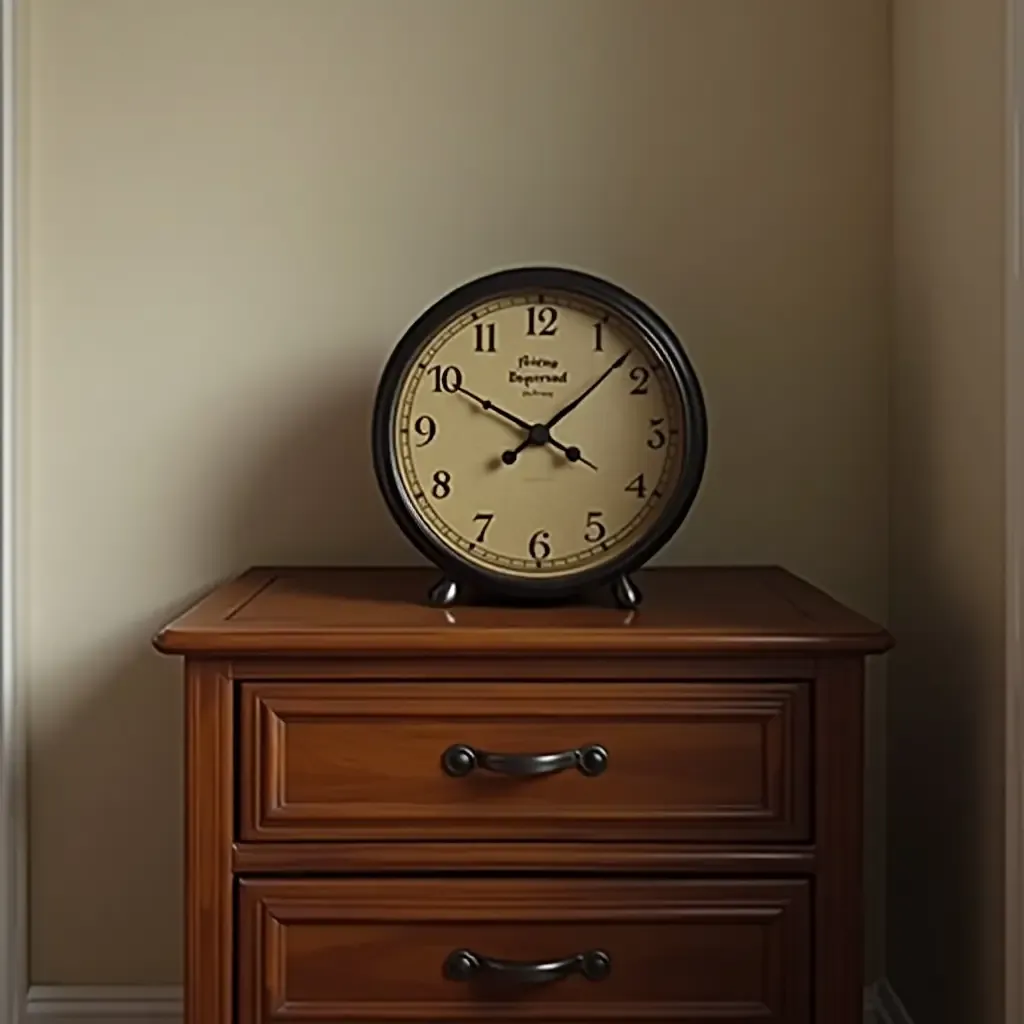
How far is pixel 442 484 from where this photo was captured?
1479 mm

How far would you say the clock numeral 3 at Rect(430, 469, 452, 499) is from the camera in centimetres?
148

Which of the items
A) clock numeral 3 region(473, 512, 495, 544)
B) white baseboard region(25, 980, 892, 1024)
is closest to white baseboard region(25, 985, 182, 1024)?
white baseboard region(25, 980, 892, 1024)

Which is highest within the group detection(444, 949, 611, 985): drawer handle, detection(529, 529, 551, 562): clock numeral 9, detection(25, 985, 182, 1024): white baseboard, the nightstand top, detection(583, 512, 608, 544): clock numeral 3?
detection(583, 512, 608, 544): clock numeral 3

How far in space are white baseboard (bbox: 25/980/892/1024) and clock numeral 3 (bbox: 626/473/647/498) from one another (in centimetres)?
73

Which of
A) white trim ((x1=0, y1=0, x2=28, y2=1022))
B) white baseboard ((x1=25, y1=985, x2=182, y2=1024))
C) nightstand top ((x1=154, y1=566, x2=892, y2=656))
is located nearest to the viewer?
nightstand top ((x1=154, y1=566, x2=892, y2=656))

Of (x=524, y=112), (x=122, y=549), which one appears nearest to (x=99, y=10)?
(x=524, y=112)

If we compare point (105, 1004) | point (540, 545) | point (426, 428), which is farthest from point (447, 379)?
point (105, 1004)

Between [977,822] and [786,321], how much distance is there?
2.08 feet

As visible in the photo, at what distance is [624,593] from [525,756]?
8.5 inches

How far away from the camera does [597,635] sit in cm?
131

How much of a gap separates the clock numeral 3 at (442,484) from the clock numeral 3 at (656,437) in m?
0.20

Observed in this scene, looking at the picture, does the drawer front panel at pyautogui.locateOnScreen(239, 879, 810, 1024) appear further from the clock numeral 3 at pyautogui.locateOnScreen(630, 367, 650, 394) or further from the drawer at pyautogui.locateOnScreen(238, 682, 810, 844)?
the clock numeral 3 at pyautogui.locateOnScreen(630, 367, 650, 394)

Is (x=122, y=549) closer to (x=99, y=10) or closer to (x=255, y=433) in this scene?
(x=255, y=433)

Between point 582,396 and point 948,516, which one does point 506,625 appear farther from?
point 948,516
